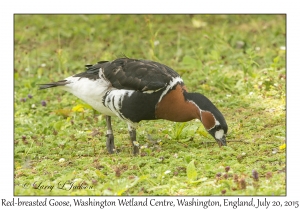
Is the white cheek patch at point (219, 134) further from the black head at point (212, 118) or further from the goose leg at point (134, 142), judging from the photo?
the goose leg at point (134, 142)

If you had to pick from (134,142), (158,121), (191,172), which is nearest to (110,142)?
(134,142)

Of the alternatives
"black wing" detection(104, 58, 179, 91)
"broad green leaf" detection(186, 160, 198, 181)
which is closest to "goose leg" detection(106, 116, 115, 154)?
"black wing" detection(104, 58, 179, 91)

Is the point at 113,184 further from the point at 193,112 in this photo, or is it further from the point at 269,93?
the point at 269,93

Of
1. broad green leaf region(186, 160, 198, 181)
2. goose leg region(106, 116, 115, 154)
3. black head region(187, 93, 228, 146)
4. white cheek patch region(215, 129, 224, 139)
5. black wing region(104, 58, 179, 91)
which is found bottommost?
broad green leaf region(186, 160, 198, 181)

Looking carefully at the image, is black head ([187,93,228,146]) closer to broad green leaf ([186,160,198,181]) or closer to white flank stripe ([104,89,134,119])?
white flank stripe ([104,89,134,119])

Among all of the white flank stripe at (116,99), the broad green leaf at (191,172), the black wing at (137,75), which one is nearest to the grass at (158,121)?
the broad green leaf at (191,172)

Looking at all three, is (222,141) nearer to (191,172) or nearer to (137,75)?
(191,172)

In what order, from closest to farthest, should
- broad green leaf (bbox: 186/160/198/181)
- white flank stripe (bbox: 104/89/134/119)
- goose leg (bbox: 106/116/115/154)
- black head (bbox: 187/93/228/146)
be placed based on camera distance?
broad green leaf (bbox: 186/160/198/181) < black head (bbox: 187/93/228/146) < white flank stripe (bbox: 104/89/134/119) < goose leg (bbox: 106/116/115/154)

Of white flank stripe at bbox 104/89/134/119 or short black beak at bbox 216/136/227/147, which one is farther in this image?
white flank stripe at bbox 104/89/134/119
